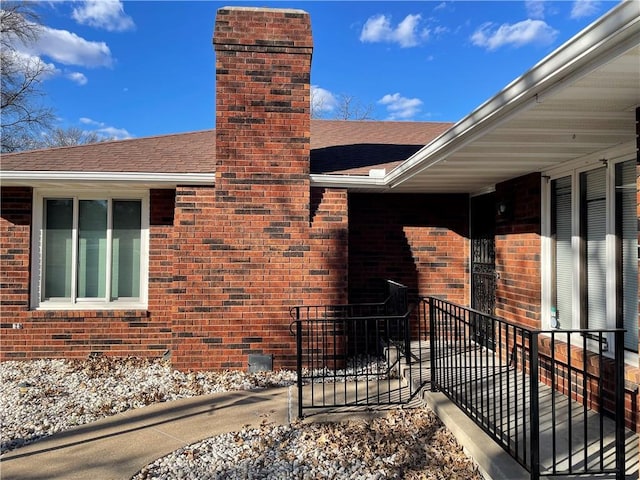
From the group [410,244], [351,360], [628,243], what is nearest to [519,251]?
[628,243]

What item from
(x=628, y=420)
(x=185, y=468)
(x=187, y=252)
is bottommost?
(x=185, y=468)

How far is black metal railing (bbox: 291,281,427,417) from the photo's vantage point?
462cm

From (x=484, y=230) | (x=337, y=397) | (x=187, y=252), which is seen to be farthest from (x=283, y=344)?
(x=484, y=230)

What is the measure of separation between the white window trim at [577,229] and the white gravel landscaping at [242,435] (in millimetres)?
1771

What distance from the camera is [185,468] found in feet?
10.8

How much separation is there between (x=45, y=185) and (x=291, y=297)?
12.4ft

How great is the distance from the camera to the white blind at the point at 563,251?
4523 mm

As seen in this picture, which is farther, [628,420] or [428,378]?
[428,378]

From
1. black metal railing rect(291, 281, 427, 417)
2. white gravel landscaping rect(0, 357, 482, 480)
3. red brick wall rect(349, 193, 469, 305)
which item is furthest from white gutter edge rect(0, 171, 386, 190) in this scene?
white gravel landscaping rect(0, 357, 482, 480)

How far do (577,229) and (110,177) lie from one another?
18.0 feet

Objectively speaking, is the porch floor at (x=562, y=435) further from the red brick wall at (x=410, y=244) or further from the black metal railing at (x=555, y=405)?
the red brick wall at (x=410, y=244)

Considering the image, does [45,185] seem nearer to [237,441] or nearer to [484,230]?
[237,441]

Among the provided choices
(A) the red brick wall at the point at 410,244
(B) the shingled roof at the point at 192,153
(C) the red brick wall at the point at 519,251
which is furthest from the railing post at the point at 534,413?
(A) the red brick wall at the point at 410,244

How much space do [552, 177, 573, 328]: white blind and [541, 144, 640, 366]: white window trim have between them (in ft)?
0.23
